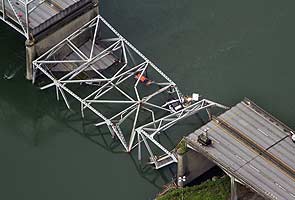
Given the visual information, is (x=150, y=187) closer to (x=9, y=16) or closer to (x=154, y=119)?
(x=154, y=119)

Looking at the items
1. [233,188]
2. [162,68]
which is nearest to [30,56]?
[162,68]

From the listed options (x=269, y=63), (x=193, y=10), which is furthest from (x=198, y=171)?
(x=193, y=10)

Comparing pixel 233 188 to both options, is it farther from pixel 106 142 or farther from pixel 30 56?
pixel 30 56

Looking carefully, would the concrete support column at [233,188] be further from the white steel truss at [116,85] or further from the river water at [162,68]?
the white steel truss at [116,85]

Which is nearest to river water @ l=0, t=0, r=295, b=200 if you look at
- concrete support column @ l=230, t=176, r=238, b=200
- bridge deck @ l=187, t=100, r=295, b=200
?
bridge deck @ l=187, t=100, r=295, b=200

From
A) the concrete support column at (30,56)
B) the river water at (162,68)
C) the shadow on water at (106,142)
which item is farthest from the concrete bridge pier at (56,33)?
the shadow on water at (106,142)

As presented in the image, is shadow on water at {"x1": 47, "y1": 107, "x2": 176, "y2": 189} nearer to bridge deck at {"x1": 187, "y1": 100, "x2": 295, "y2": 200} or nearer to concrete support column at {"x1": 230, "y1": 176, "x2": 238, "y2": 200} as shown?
bridge deck at {"x1": 187, "y1": 100, "x2": 295, "y2": 200}
